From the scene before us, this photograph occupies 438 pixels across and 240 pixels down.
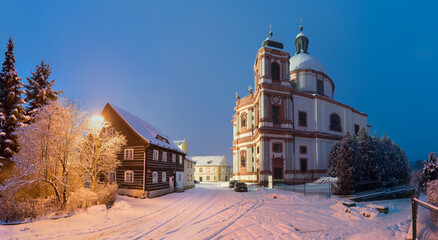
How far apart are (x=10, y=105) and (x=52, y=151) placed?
10.8 m

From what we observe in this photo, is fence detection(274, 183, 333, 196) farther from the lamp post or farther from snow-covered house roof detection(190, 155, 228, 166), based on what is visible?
snow-covered house roof detection(190, 155, 228, 166)

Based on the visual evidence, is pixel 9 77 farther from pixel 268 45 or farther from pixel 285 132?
pixel 268 45

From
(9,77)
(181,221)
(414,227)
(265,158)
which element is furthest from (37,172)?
(265,158)

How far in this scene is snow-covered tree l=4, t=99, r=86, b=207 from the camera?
15.0 m

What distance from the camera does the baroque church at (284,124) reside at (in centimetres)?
3894

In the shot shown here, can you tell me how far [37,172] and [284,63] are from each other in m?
38.3

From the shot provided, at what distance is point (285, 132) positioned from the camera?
130ft

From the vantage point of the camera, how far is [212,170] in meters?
72.7

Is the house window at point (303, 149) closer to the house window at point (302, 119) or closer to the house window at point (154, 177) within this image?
the house window at point (302, 119)

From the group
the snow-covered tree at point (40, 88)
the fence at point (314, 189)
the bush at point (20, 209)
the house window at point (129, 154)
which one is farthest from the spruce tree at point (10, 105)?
the fence at point (314, 189)

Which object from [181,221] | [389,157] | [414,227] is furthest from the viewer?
[389,157]

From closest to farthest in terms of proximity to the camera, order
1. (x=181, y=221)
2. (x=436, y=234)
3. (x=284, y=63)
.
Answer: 1. (x=436, y=234)
2. (x=181, y=221)
3. (x=284, y=63)

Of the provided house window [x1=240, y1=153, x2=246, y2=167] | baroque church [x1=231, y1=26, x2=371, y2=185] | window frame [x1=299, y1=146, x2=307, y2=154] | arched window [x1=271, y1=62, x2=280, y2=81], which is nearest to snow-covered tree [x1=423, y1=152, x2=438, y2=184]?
baroque church [x1=231, y1=26, x2=371, y2=185]

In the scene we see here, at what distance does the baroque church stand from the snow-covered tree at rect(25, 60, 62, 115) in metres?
27.8
